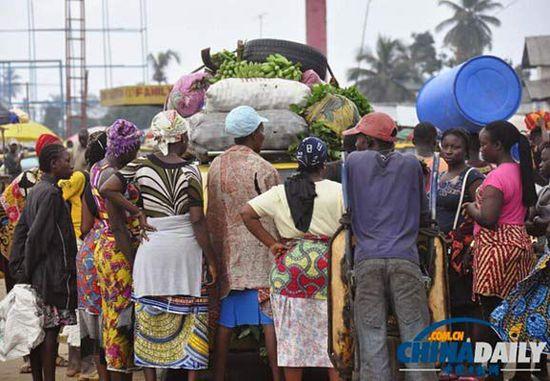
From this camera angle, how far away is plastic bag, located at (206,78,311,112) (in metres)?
8.34

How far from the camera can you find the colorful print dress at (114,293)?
22.5ft

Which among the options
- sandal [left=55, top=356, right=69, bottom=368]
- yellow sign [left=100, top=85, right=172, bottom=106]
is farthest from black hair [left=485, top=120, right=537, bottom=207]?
yellow sign [left=100, top=85, right=172, bottom=106]

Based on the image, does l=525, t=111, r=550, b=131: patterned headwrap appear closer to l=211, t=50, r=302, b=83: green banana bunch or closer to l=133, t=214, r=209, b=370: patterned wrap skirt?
l=211, t=50, r=302, b=83: green banana bunch

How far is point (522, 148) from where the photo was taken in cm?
646

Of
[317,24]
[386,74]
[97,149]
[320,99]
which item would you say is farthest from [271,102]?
[386,74]

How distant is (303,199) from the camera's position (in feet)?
20.7

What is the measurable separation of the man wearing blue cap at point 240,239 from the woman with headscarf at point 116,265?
0.60 m

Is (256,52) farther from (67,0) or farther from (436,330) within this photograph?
(67,0)

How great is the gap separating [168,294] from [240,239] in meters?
0.68

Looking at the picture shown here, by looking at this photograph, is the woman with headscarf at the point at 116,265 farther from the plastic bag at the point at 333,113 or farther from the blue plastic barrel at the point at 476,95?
the blue plastic barrel at the point at 476,95

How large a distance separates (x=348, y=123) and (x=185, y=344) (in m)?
2.56

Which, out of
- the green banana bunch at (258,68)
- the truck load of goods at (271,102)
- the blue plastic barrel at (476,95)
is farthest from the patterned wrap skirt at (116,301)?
the blue plastic barrel at (476,95)

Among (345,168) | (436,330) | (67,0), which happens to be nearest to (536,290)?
(436,330)

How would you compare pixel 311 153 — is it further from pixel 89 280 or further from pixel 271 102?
pixel 271 102
